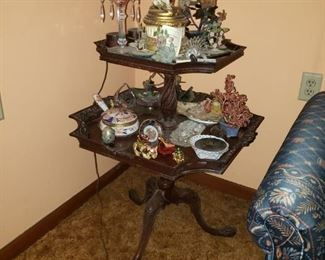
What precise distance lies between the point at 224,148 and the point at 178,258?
57 centimetres

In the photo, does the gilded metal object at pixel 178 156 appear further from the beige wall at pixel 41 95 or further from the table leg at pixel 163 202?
the beige wall at pixel 41 95

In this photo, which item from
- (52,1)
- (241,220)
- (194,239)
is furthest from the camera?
(241,220)

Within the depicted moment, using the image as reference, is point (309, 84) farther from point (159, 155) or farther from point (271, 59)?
point (159, 155)

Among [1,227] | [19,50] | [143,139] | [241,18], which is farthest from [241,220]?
[19,50]

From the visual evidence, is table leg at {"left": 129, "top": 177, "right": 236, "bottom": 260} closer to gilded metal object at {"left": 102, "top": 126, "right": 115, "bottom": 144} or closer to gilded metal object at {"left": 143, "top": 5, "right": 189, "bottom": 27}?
gilded metal object at {"left": 102, "top": 126, "right": 115, "bottom": 144}

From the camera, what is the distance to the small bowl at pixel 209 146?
1.08 m

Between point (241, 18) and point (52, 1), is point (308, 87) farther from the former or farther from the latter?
point (52, 1)

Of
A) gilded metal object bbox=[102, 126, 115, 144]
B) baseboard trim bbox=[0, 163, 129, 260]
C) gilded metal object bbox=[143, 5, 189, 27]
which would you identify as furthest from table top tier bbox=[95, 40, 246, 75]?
baseboard trim bbox=[0, 163, 129, 260]

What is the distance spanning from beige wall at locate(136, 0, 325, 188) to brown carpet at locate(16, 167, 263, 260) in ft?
0.93

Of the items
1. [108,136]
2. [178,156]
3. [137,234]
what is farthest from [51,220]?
[178,156]

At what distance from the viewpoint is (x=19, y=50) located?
118 centimetres

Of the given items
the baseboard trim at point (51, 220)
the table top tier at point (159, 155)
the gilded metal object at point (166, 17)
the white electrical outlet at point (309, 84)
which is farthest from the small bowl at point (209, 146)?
the baseboard trim at point (51, 220)

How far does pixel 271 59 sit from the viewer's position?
1427 millimetres

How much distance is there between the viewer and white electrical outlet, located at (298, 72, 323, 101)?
4.44 ft
